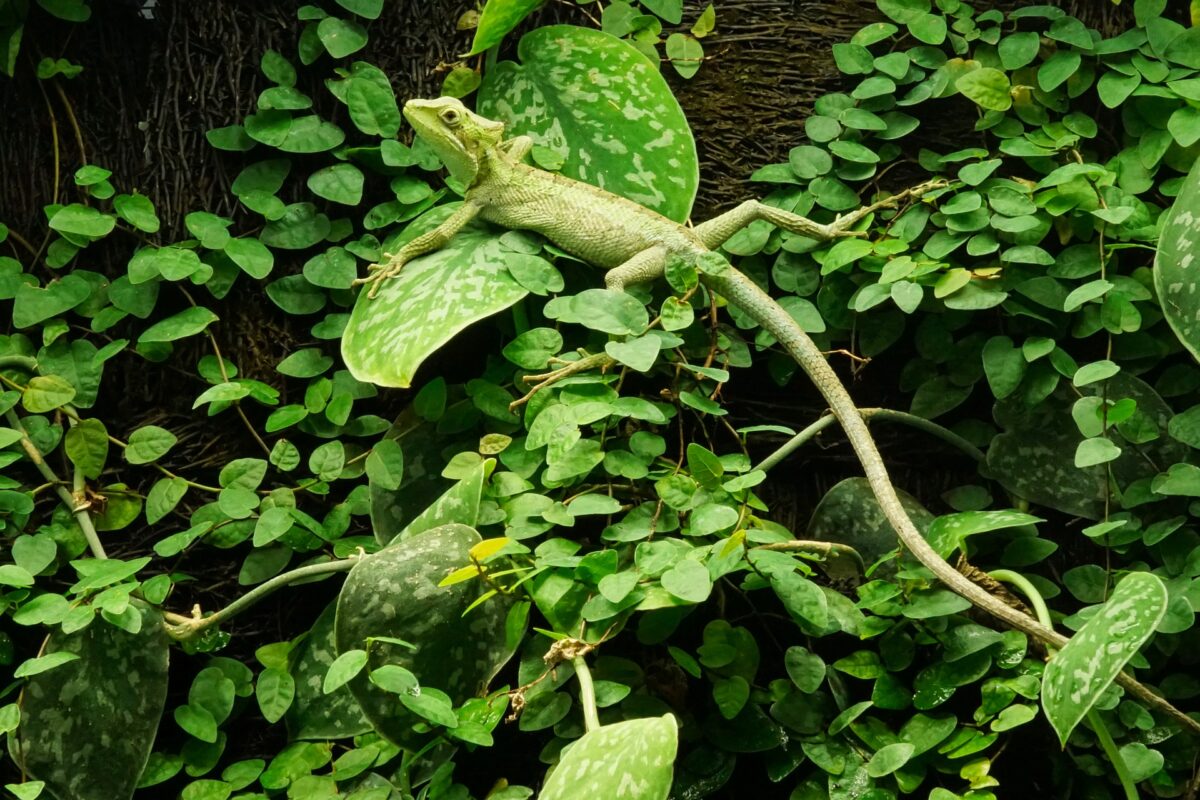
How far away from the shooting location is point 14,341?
227 centimetres

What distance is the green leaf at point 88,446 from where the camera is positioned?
7.32ft

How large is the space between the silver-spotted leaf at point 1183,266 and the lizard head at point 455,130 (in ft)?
4.02

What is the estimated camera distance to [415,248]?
2234 millimetres

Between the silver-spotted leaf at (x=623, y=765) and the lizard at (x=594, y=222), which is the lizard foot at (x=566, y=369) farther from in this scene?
the silver-spotted leaf at (x=623, y=765)

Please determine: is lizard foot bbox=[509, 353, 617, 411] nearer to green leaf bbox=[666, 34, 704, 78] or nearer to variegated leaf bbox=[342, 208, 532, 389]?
variegated leaf bbox=[342, 208, 532, 389]

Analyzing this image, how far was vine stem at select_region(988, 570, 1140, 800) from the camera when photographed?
170 centimetres

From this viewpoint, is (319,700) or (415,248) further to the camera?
(415,248)

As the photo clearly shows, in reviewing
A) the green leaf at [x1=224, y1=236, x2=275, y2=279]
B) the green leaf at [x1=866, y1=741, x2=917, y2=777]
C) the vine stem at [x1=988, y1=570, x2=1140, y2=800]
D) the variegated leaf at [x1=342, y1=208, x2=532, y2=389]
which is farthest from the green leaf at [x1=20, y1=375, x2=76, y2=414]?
the vine stem at [x1=988, y1=570, x2=1140, y2=800]

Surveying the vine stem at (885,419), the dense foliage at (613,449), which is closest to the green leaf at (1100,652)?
the dense foliage at (613,449)

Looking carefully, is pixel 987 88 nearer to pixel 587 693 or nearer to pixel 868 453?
pixel 868 453

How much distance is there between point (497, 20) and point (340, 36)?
341 mm

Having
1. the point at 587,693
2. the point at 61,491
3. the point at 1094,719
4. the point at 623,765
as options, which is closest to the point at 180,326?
the point at 61,491

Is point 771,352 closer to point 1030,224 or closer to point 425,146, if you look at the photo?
point 1030,224

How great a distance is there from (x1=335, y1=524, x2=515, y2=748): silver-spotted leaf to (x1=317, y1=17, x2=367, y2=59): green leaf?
1.03 metres
